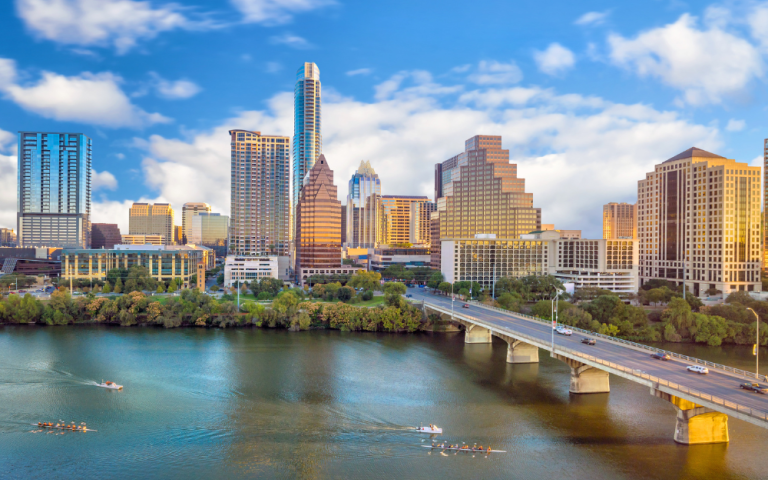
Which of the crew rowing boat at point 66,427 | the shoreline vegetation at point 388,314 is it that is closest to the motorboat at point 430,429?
the crew rowing boat at point 66,427

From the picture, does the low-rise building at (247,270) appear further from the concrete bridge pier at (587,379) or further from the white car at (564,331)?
the concrete bridge pier at (587,379)

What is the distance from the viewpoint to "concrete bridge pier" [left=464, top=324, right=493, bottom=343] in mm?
77688

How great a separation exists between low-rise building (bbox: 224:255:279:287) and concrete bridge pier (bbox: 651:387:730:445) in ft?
370

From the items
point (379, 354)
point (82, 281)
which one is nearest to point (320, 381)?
point (379, 354)

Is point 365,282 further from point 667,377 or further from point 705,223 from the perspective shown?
point 667,377

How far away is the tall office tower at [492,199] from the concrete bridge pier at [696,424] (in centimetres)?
11524

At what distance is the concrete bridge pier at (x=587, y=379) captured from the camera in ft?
164

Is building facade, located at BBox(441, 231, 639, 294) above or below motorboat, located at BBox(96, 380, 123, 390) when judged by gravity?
above

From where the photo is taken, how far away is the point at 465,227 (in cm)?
15775

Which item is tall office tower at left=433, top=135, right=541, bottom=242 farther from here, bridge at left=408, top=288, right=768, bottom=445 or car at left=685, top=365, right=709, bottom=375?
car at left=685, top=365, right=709, bottom=375

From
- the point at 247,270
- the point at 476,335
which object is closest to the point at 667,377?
the point at 476,335

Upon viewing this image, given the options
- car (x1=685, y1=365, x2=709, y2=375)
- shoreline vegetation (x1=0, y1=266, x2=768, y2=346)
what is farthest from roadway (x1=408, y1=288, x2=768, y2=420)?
shoreline vegetation (x1=0, y1=266, x2=768, y2=346)

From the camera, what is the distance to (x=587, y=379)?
164 ft

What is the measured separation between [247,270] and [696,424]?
11940cm
